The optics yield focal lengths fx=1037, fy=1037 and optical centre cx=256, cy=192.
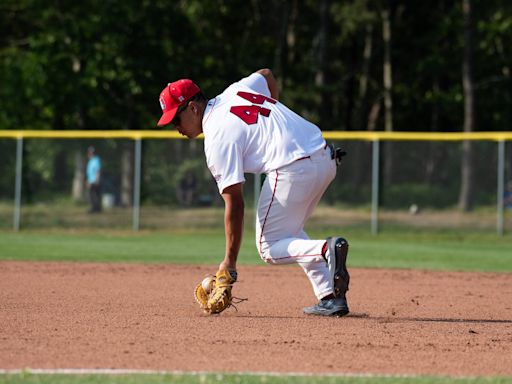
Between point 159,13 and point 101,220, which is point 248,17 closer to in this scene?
point 159,13

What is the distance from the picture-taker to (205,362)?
18.4 feet

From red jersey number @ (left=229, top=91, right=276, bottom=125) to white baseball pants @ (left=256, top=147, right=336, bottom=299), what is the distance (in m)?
0.40

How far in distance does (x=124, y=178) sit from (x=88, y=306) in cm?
1258

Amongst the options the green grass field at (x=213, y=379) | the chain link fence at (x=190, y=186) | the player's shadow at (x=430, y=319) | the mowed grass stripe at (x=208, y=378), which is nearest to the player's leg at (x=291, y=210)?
the player's shadow at (x=430, y=319)

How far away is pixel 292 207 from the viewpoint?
7273 millimetres

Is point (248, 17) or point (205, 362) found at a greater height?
point (248, 17)

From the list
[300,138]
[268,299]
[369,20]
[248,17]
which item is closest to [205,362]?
[300,138]

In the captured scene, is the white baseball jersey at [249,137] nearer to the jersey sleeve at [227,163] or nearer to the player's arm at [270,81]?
the jersey sleeve at [227,163]

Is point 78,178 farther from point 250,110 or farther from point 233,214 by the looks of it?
point 233,214

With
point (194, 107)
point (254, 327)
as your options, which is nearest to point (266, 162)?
point (194, 107)

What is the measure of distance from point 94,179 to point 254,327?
14218 millimetres

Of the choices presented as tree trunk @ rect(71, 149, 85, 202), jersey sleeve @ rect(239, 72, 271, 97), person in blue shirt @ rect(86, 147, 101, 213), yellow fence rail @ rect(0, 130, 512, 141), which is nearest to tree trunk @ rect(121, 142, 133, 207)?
yellow fence rail @ rect(0, 130, 512, 141)

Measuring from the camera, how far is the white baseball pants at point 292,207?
7.16 m

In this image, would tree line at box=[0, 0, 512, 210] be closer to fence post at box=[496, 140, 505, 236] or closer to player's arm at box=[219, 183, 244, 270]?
fence post at box=[496, 140, 505, 236]
